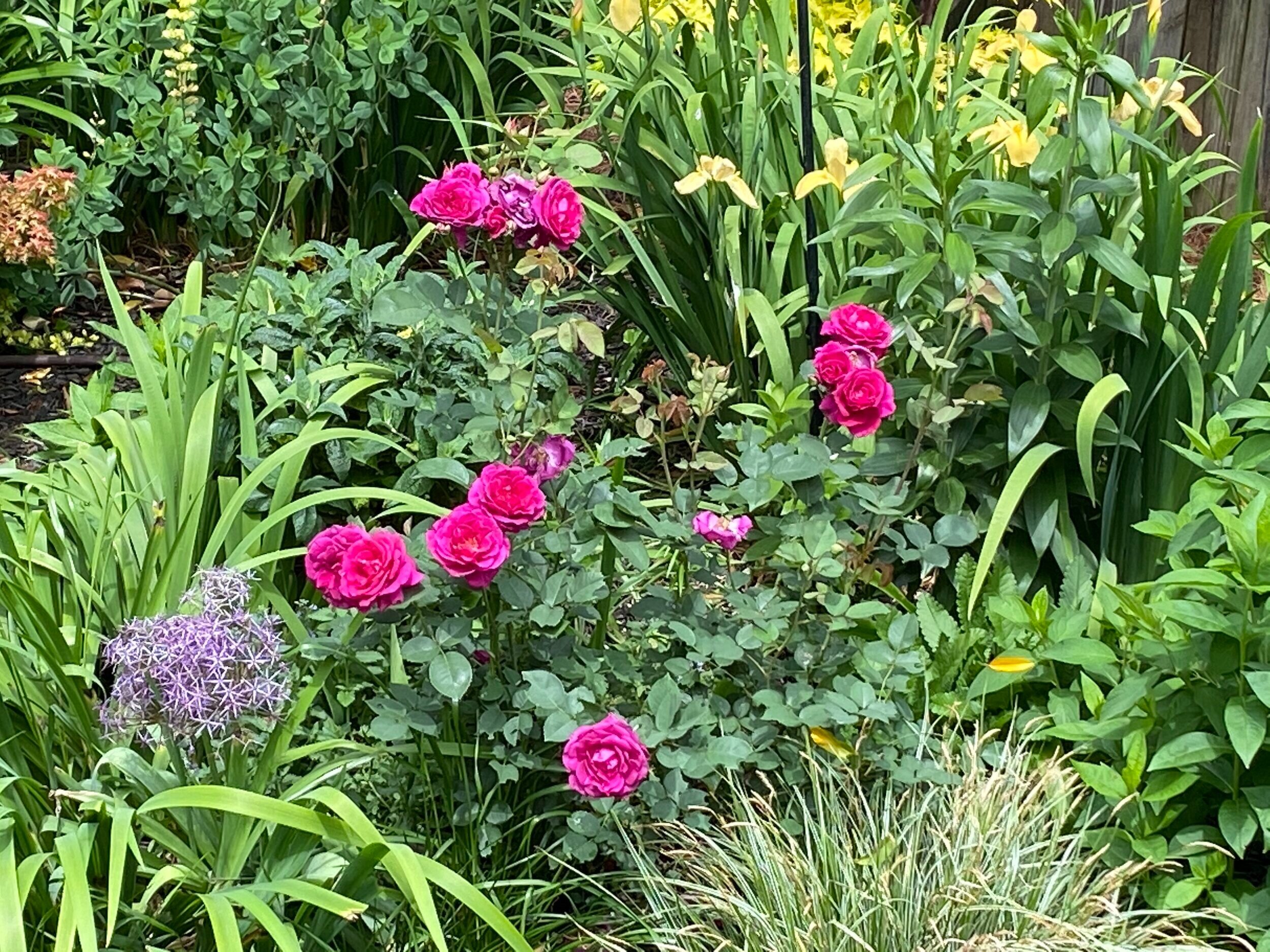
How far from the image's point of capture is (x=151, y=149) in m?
3.25

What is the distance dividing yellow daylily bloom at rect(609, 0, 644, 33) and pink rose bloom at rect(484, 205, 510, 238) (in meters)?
1.07

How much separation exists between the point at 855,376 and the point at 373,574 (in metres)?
0.69

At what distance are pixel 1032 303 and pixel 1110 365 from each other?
20 cm

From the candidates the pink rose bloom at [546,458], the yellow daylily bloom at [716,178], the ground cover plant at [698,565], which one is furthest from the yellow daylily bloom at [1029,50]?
the pink rose bloom at [546,458]

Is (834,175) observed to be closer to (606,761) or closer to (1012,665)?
(1012,665)

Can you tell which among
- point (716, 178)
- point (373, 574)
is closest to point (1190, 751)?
point (373, 574)

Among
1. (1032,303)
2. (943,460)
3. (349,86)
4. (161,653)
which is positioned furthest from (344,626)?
(349,86)

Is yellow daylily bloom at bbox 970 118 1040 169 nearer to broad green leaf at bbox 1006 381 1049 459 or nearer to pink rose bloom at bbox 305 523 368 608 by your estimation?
broad green leaf at bbox 1006 381 1049 459

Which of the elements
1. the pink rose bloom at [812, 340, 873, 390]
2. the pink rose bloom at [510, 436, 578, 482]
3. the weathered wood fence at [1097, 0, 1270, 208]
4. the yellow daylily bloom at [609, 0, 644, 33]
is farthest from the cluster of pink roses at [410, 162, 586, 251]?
the weathered wood fence at [1097, 0, 1270, 208]

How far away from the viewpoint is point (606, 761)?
1646mm

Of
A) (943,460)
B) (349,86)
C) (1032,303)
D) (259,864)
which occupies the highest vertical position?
(349,86)

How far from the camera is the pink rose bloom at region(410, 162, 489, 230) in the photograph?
6.01 feet

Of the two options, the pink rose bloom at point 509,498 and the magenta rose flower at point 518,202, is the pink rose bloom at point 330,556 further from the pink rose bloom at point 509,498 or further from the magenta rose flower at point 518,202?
the magenta rose flower at point 518,202

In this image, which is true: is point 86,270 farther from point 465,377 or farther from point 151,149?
point 465,377
